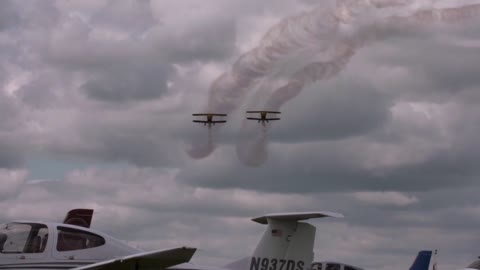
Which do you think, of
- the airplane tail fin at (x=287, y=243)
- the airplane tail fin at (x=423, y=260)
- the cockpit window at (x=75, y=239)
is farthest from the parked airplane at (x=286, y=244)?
the airplane tail fin at (x=423, y=260)

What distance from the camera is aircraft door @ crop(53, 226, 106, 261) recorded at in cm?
2492

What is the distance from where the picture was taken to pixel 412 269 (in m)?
48.1

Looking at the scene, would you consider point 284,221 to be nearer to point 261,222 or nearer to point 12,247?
point 261,222

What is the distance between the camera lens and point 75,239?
82.8 ft

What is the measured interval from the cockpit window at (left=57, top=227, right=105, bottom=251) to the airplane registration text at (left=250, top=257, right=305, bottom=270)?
4.03 meters

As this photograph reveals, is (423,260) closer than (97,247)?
No

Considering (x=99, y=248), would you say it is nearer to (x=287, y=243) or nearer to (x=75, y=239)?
(x=75, y=239)

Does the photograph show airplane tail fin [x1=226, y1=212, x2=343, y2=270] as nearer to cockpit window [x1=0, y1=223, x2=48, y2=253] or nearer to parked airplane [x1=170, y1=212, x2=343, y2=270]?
parked airplane [x1=170, y1=212, x2=343, y2=270]

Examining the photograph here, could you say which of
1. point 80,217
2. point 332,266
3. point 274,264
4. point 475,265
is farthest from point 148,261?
point 332,266

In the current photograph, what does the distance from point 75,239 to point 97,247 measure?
60 cm

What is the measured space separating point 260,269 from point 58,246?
529 cm

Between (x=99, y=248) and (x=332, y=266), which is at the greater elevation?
(x=332, y=266)

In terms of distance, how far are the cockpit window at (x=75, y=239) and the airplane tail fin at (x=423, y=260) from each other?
998 inches

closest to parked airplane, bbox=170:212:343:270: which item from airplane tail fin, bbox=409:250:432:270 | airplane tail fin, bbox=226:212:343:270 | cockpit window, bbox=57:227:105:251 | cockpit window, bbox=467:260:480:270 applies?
airplane tail fin, bbox=226:212:343:270
